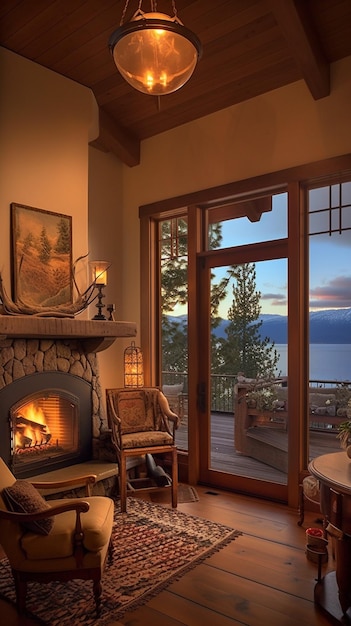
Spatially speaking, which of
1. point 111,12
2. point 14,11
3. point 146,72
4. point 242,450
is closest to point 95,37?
point 111,12

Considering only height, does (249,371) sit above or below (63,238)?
below

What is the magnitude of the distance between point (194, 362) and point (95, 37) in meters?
3.17

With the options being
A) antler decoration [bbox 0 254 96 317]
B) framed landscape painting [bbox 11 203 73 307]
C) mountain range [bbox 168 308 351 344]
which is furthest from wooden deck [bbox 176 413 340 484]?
framed landscape painting [bbox 11 203 73 307]

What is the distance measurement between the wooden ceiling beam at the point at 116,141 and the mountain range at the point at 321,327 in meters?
2.48

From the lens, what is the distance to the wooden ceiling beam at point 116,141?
5172 mm

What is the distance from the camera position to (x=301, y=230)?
4277mm

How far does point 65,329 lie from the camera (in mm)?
3941

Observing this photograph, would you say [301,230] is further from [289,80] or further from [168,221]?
[168,221]

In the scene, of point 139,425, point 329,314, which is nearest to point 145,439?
point 139,425

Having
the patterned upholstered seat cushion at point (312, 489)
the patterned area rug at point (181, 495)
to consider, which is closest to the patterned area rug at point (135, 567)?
the patterned area rug at point (181, 495)

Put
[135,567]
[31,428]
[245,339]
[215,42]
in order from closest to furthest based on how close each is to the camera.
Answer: [135,567]
[215,42]
[31,428]
[245,339]

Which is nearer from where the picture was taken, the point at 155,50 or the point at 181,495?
the point at 155,50

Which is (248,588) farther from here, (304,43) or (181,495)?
(304,43)

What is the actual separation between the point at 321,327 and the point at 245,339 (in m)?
0.80
